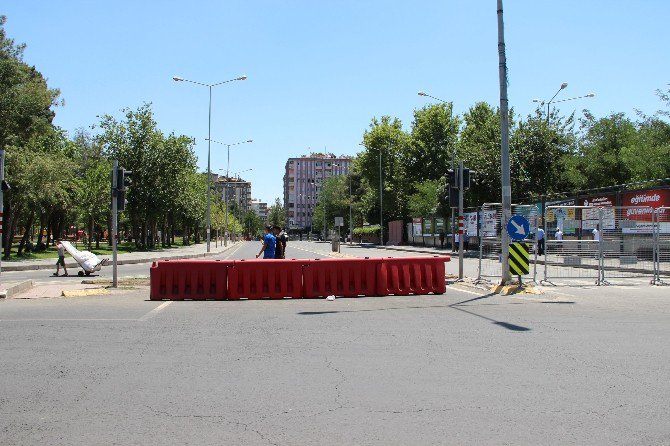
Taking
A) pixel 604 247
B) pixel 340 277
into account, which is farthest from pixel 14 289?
pixel 604 247

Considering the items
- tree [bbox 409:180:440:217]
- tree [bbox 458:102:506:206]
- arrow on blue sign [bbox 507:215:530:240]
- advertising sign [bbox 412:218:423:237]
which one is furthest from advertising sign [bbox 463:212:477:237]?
advertising sign [bbox 412:218:423:237]

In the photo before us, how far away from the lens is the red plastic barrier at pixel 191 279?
1480cm

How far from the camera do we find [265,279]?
1504 centimetres

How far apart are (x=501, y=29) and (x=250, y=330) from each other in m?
11.2

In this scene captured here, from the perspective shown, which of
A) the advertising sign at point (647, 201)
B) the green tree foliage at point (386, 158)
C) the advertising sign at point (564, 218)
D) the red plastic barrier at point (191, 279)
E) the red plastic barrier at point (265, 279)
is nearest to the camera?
the red plastic barrier at point (191, 279)

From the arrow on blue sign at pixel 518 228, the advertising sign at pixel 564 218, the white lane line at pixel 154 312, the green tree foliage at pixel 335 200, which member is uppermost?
the green tree foliage at pixel 335 200

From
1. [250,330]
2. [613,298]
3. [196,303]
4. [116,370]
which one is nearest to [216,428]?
[116,370]

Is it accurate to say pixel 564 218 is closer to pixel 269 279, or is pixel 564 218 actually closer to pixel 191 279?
pixel 269 279

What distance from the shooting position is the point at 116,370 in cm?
703

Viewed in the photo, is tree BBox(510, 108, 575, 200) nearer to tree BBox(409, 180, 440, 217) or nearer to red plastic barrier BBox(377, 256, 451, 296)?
tree BBox(409, 180, 440, 217)

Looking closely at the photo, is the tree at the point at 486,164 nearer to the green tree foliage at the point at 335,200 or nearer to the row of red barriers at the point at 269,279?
the row of red barriers at the point at 269,279

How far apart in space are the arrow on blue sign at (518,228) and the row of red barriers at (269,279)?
3304 millimetres

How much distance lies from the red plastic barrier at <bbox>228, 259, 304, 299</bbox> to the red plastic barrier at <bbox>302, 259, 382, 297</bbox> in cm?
27

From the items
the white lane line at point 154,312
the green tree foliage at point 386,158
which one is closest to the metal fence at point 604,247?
the white lane line at point 154,312
